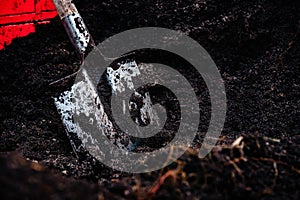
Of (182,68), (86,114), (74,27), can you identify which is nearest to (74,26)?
(74,27)

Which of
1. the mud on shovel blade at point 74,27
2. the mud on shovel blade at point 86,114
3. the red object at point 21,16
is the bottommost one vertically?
the mud on shovel blade at point 86,114

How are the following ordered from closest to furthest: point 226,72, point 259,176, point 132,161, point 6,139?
point 259,176
point 132,161
point 6,139
point 226,72

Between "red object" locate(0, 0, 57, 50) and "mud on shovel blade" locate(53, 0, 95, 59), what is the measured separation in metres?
0.18

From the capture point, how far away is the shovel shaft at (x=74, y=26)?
1.87 metres

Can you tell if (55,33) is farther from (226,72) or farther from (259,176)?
(259,176)

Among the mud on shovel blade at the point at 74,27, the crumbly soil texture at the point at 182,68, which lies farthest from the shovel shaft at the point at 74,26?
the crumbly soil texture at the point at 182,68

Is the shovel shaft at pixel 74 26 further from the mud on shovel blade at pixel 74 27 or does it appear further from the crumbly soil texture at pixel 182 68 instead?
the crumbly soil texture at pixel 182 68

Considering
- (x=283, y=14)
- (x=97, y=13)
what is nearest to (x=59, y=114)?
(x=97, y=13)

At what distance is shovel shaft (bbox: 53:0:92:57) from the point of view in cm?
187

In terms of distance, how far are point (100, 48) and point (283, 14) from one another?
1.01 meters

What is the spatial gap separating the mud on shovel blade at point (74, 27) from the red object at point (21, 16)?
0.18 metres

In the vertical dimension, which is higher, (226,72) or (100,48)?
(100,48)

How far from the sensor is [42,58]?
1.95m

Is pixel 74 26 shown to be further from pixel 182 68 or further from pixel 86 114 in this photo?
pixel 182 68
